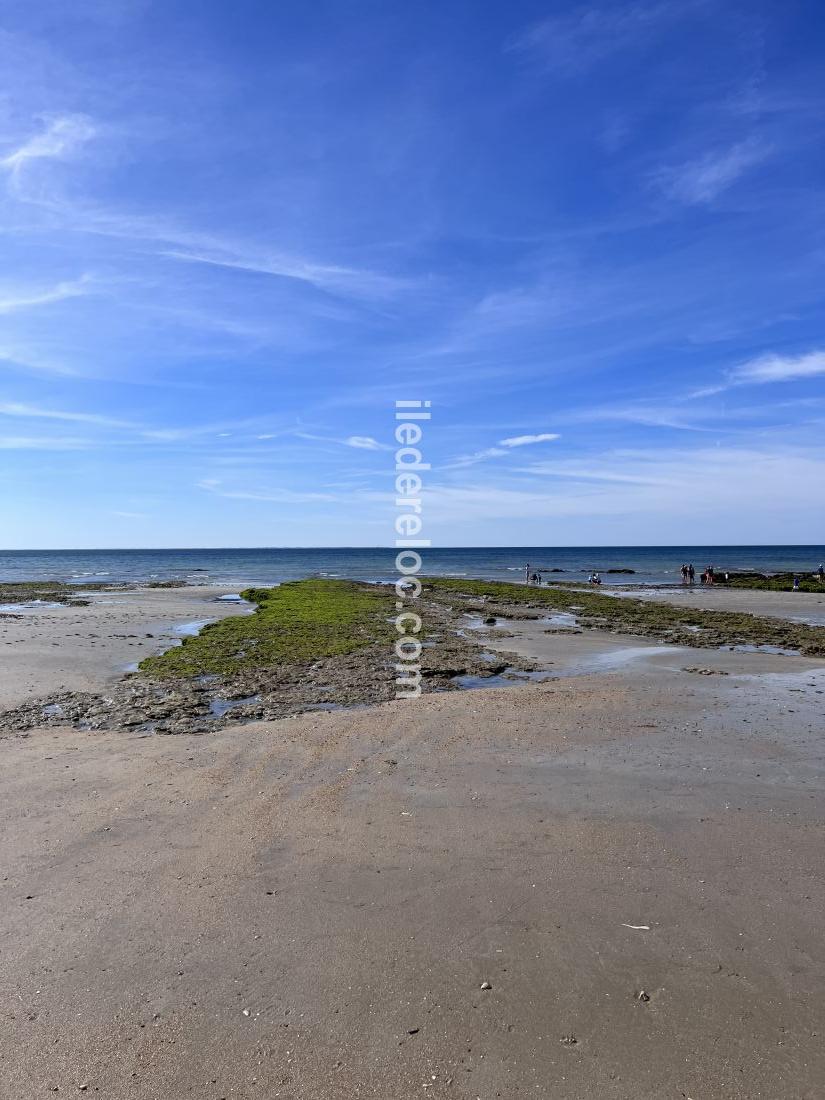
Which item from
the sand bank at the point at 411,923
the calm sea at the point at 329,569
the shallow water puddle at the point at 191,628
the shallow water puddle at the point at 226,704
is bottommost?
the sand bank at the point at 411,923

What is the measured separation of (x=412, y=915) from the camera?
6.34m

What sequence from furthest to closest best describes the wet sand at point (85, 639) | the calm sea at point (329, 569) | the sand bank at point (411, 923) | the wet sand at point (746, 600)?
the calm sea at point (329, 569), the wet sand at point (746, 600), the wet sand at point (85, 639), the sand bank at point (411, 923)

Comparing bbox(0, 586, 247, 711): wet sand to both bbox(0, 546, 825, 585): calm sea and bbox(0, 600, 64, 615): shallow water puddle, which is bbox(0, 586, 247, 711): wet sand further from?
bbox(0, 546, 825, 585): calm sea

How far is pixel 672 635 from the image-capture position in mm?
27641

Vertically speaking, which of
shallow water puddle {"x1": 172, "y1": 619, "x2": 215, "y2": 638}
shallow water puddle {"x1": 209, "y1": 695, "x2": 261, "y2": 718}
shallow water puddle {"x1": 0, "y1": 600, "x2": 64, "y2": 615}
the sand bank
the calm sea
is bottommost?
the sand bank

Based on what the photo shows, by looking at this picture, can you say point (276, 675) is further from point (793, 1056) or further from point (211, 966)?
point (793, 1056)

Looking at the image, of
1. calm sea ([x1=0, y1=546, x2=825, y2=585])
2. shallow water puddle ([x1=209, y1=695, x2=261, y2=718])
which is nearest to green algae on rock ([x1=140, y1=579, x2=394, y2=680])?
shallow water puddle ([x1=209, y1=695, x2=261, y2=718])

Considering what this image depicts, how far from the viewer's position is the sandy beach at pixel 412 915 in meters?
4.60

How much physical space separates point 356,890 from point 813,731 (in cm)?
1021

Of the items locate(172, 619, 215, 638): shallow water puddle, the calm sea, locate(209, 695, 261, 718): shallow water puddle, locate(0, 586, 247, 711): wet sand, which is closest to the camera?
locate(209, 695, 261, 718): shallow water puddle

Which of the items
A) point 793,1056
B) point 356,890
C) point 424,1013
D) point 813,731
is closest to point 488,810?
point 356,890

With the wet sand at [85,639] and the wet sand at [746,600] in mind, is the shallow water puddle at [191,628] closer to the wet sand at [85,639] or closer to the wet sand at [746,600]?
the wet sand at [85,639]

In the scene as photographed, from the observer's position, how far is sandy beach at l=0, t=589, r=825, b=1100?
4.60 metres

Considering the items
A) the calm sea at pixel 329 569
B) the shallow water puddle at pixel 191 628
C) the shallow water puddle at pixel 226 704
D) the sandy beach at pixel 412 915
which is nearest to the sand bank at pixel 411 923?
the sandy beach at pixel 412 915
